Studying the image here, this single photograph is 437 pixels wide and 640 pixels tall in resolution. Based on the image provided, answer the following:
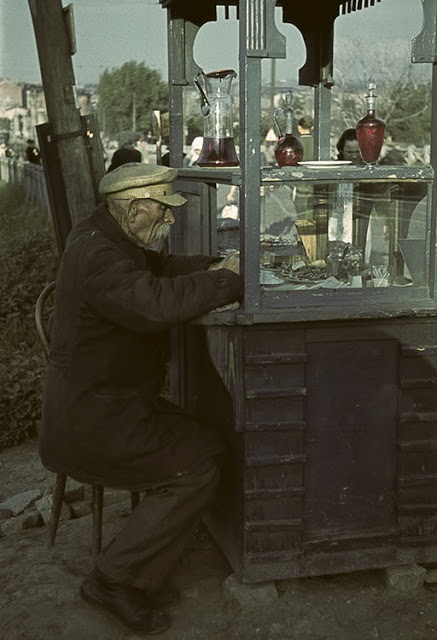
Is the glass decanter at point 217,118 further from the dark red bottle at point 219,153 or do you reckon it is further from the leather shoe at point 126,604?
the leather shoe at point 126,604

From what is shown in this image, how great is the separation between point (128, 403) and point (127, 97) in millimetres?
62022

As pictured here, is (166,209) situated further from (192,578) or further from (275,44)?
(192,578)

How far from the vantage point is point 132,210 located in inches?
151

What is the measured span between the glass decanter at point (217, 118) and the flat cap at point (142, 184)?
2.29 ft

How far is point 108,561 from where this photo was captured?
148 inches

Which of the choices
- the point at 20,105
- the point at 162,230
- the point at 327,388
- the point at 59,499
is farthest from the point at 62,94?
the point at 20,105

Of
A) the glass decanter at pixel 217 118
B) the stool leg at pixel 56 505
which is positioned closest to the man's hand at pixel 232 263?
the glass decanter at pixel 217 118

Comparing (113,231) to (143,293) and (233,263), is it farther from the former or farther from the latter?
(233,263)

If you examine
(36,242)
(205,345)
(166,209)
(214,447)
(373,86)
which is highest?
(373,86)

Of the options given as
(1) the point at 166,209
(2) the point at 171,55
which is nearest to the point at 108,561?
(1) the point at 166,209

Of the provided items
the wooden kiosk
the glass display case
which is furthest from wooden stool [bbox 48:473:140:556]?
the glass display case

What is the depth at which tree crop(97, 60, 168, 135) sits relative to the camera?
6341 centimetres

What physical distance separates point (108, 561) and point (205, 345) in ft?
3.41

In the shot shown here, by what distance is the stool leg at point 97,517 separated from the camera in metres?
4.18
